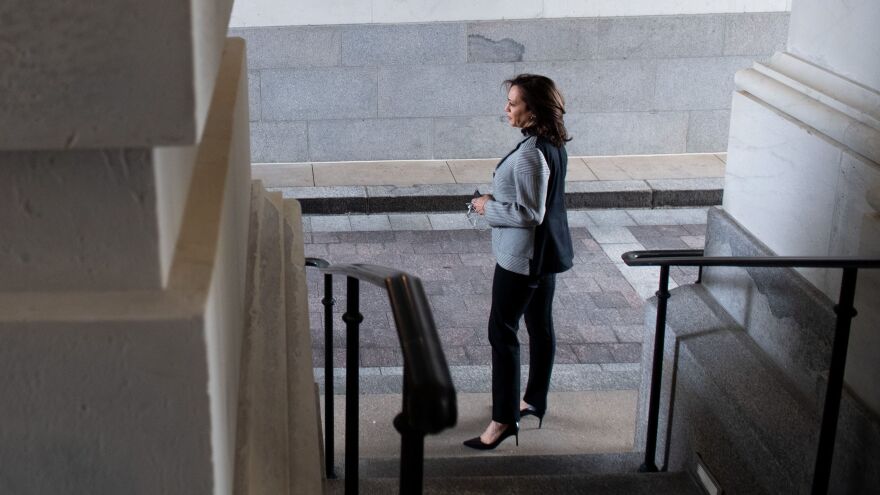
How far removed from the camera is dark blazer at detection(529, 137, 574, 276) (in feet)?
16.8

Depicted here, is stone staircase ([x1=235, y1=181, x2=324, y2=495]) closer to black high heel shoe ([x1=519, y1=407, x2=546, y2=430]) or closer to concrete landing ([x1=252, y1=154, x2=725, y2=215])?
black high heel shoe ([x1=519, y1=407, x2=546, y2=430])

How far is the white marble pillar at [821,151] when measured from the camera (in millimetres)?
3783

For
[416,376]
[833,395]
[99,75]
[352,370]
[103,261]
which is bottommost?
[833,395]

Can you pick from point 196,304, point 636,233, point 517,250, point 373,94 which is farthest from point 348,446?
point 373,94

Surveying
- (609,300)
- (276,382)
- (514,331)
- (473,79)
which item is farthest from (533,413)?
(473,79)

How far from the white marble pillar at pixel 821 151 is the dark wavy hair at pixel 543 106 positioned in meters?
0.76

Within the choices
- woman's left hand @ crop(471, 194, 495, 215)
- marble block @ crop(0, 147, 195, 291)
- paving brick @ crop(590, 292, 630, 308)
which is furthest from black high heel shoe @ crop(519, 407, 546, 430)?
marble block @ crop(0, 147, 195, 291)

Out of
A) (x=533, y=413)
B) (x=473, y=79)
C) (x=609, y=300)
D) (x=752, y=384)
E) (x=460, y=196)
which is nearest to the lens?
(x=752, y=384)

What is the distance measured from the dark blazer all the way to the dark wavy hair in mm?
43

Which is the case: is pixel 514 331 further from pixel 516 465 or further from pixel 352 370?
pixel 352 370

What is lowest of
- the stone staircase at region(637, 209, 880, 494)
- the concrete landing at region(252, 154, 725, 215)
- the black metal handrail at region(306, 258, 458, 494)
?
the concrete landing at region(252, 154, 725, 215)

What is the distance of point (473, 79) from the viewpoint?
9984 millimetres

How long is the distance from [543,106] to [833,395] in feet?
6.61

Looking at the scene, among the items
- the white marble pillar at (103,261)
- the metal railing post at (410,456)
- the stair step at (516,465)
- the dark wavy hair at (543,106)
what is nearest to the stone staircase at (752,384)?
the stair step at (516,465)
